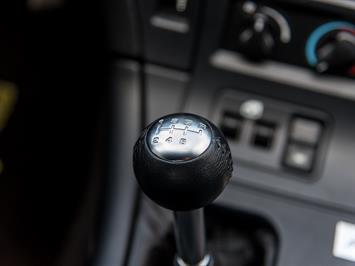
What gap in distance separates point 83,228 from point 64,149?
0.11 metres

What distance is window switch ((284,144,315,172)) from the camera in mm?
693

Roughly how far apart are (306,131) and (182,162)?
0.88 ft

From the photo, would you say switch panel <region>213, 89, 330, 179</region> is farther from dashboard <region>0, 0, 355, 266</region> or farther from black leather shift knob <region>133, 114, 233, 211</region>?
black leather shift knob <region>133, 114, 233, 211</region>

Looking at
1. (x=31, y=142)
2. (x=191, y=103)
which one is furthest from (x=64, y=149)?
(x=191, y=103)

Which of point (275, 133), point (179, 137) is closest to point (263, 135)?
point (275, 133)

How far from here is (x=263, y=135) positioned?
0.70m

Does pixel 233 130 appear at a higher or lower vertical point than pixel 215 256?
higher

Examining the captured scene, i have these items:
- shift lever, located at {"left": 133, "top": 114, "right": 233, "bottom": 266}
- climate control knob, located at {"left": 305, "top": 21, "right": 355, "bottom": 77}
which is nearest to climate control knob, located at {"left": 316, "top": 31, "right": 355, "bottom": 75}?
climate control knob, located at {"left": 305, "top": 21, "right": 355, "bottom": 77}

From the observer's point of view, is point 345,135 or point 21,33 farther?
point 21,33

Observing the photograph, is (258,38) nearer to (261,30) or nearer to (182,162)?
(261,30)

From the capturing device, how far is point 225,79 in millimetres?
718

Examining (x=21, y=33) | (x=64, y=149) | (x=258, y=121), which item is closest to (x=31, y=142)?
(x=64, y=149)

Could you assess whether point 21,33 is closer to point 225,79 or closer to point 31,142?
point 31,142

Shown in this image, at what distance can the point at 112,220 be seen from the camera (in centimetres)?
68
